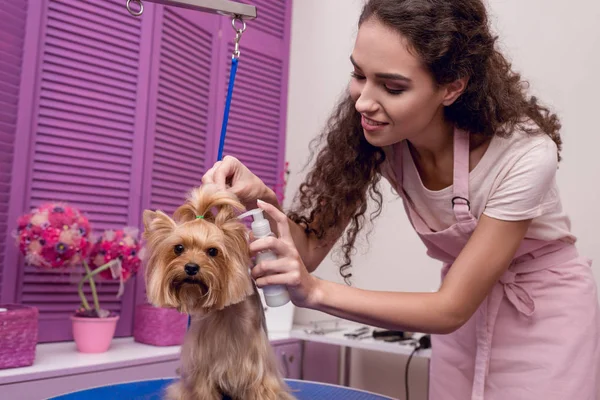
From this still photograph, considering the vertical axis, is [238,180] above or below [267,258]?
Result: above

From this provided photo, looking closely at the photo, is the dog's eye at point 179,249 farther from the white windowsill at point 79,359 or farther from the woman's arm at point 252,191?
the white windowsill at point 79,359

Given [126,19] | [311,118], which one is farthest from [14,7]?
[311,118]

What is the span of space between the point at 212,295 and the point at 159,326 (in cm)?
142

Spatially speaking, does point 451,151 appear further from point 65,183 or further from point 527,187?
point 65,183

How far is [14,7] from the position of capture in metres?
2.09

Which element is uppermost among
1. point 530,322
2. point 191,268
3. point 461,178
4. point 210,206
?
point 461,178

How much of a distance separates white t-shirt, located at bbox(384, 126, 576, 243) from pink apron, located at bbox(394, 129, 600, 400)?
0.03 metres

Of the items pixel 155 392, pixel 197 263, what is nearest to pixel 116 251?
pixel 155 392

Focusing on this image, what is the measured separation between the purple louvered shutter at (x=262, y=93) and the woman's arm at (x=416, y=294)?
1.92 m

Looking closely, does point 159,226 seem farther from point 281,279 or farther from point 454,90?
point 454,90

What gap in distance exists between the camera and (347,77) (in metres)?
3.05

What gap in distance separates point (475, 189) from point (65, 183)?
162 cm

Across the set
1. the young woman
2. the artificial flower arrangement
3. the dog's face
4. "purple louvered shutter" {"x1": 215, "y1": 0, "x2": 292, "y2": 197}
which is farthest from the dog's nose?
"purple louvered shutter" {"x1": 215, "y1": 0, "x2": 292, "y2": 197}

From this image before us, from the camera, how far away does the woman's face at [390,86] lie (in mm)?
1116
